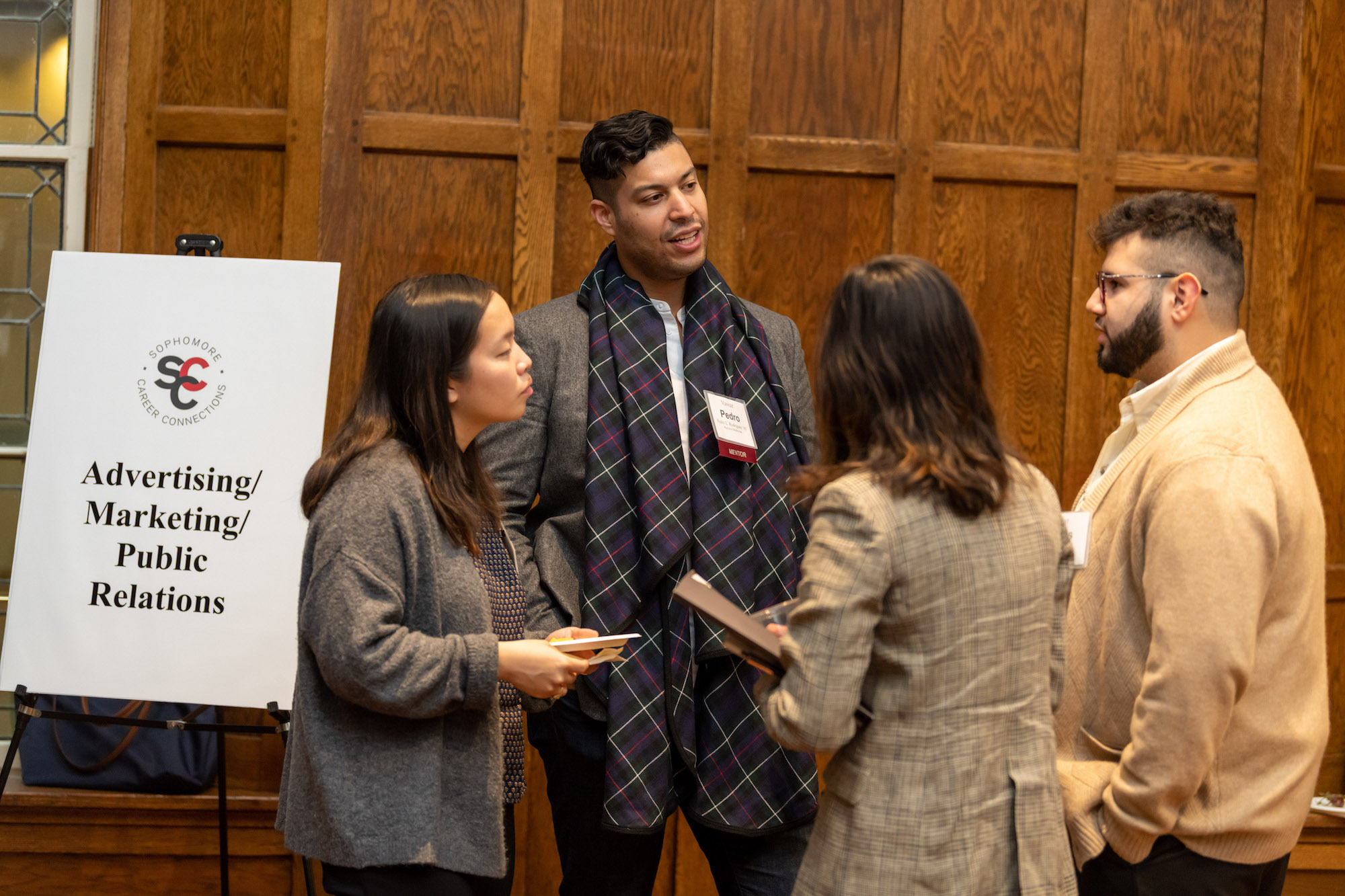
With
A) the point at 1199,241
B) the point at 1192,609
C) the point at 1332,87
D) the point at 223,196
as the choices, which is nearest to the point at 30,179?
the point at 223,196

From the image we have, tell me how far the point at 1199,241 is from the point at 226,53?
2342 millimetres

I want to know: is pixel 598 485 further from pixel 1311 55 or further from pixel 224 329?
pixel 1311 55

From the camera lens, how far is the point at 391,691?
1.53m

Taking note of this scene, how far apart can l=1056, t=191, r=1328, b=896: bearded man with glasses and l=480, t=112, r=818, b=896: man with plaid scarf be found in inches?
22.4

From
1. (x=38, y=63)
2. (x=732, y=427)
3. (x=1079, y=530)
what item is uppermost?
(x=38, y=63)

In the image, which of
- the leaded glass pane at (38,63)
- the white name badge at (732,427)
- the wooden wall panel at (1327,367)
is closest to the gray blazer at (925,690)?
the white name badge at (732,427)

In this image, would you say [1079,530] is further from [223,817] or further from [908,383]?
[223,817]

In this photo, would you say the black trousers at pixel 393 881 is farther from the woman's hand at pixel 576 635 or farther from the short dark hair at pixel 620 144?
the short dark hair at pixel 620 144

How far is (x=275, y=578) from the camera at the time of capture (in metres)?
2.45

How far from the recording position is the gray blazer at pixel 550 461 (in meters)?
2.15

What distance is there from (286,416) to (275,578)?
35 centimetres

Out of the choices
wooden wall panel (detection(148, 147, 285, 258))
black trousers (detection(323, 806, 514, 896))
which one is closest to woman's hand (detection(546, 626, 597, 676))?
black trousers (detection(323, 806, 514, 896))

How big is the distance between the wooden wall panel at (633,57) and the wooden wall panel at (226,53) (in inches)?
28.5

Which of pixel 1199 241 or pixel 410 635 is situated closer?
pixel 410 635
